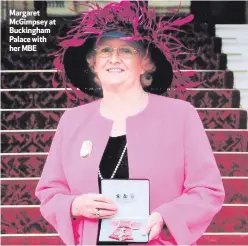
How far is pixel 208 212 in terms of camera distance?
178cm

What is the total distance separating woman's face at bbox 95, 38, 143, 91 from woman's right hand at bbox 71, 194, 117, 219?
38 centimetres

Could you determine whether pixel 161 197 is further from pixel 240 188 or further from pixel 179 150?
pixel 240 188

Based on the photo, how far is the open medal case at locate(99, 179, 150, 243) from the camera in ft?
5.84

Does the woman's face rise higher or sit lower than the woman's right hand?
higher

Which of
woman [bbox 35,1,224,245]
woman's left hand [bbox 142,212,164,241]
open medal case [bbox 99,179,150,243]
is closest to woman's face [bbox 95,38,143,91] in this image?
woman [bbox 35,1,224,245]

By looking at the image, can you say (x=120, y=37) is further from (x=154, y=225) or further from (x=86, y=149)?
(x=154, y=225)

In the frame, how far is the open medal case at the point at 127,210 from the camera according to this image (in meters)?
1.78

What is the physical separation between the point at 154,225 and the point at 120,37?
616mm

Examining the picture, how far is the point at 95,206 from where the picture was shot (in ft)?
5.77

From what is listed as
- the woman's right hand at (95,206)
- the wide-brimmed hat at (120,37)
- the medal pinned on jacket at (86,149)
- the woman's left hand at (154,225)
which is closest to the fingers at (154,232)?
the woman's left hand at (154,225)

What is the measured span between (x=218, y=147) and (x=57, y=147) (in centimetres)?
103

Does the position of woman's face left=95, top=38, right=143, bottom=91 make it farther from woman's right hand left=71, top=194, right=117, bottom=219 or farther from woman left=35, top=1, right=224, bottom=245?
woman's right hand left=71, top=194, right=117, bottom=219

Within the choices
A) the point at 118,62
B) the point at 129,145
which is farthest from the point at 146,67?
the point at 129,145

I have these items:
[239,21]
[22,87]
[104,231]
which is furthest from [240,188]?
[22,87]
